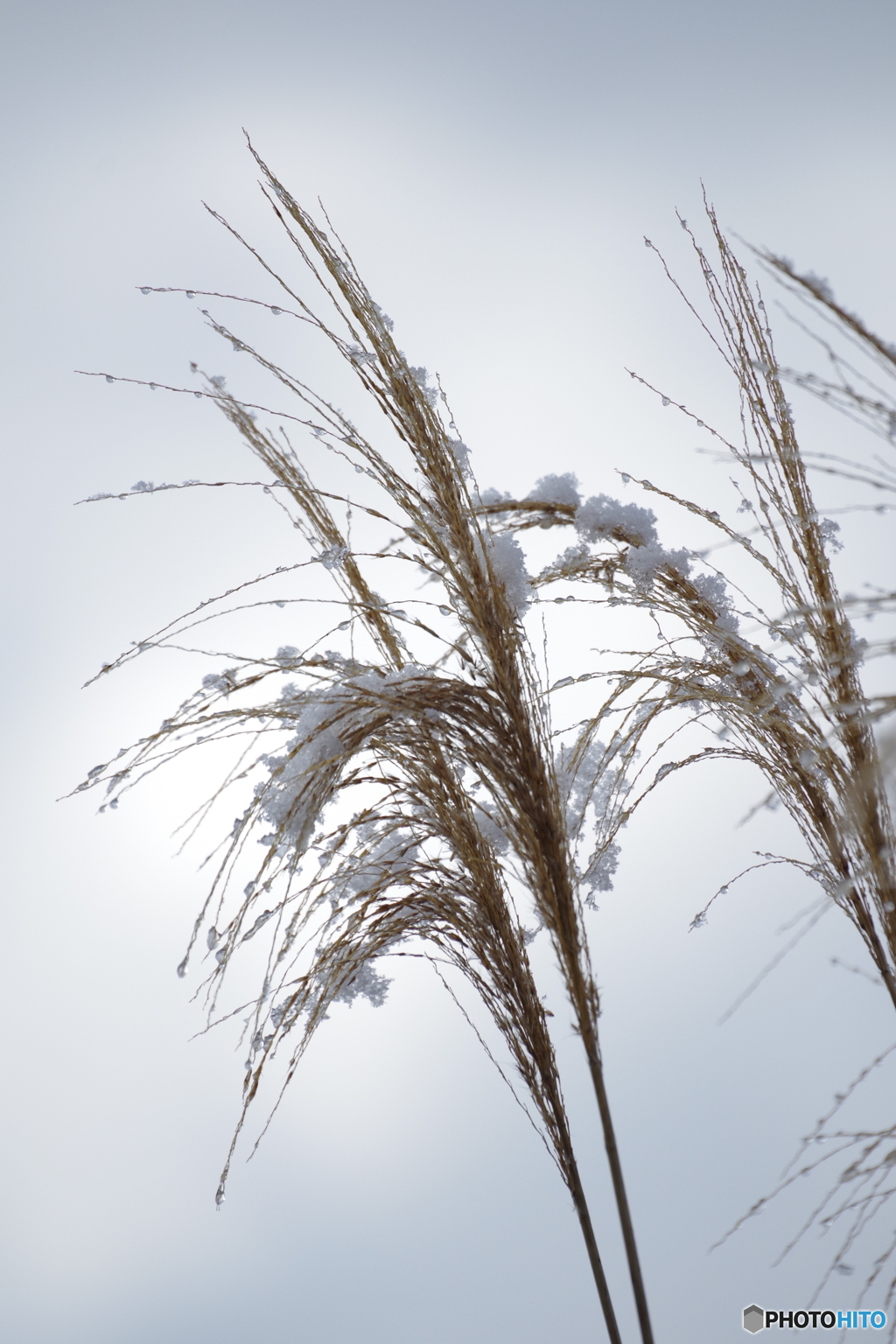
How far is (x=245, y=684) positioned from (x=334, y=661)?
0.13 m

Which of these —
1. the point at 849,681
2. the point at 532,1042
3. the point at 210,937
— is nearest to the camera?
the point at 210,937

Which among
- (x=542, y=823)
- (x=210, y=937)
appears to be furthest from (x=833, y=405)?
(x=210, y=937)

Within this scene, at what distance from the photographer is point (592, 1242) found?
4.34ft

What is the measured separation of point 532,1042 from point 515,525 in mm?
872

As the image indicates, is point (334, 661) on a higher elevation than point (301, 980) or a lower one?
higher

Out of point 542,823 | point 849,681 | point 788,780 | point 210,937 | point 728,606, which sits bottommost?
point 210,937

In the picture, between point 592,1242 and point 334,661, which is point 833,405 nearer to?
point 334,661

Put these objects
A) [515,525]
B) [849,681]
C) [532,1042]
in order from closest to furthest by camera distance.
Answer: [532,1042] → [849,681] → [515,525]

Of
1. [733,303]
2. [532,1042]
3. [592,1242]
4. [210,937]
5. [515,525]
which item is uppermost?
[733,303]

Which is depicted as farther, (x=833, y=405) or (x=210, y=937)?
(x=210, y=937)

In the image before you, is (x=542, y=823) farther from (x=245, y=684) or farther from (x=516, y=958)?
(x=245, y=684)

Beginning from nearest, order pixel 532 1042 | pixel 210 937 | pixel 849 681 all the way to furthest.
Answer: pixel 210 937, pixel 532 1042, pixel 849 681

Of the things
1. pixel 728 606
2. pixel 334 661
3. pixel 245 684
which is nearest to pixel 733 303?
pixel 728 606

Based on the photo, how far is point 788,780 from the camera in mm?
1493
